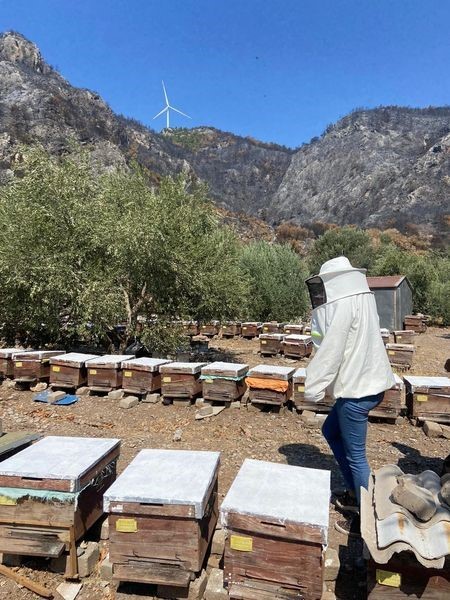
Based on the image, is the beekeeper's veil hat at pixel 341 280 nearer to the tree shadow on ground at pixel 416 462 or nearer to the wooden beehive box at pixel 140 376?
the tree shadow on ground at pixel 416 462

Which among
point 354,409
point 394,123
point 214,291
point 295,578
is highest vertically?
point 394,123

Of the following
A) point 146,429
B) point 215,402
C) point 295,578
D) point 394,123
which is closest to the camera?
point 295,578

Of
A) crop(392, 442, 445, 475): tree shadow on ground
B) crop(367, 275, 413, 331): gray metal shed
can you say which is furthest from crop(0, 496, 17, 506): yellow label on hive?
crop(367, 275, 413, 331): gray metal shed

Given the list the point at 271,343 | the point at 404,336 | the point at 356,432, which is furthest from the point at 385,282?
the point at 356,432

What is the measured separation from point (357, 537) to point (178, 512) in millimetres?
1708

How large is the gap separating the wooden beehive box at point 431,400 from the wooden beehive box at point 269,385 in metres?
1.88

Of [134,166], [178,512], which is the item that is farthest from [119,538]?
[134,166]

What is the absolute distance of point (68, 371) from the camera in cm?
812

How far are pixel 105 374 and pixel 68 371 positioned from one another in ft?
2.47

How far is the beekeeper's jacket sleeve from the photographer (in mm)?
3506

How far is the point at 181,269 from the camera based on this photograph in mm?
10992

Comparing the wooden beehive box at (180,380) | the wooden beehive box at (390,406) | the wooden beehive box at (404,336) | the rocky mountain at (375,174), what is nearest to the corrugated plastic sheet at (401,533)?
the wooden beehive box at (390,406)

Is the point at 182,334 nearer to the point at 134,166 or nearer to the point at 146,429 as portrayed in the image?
the point at 134,166

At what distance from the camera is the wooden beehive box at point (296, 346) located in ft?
45.6
